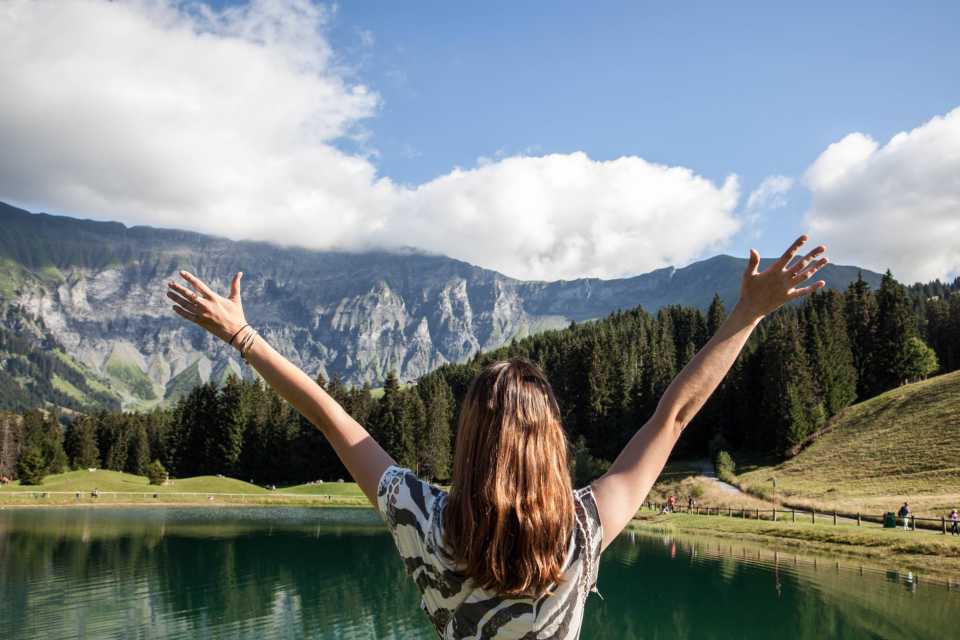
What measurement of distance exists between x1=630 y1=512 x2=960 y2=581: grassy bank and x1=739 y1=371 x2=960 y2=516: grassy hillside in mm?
8493

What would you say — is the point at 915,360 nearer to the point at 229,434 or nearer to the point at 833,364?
the point at 833,364

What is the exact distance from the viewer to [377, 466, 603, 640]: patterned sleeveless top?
106 inches

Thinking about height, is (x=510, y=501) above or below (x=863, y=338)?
below

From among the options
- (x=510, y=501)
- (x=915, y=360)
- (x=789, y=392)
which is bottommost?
(x=510, y=501)

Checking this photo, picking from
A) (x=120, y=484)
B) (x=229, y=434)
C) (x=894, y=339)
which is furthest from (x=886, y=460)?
(x=229, y=434)

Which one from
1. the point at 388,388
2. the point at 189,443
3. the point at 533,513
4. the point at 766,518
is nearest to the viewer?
the point at 533,513

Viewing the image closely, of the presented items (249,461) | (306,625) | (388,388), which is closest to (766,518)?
(306,625)

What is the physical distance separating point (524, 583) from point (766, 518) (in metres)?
59.5

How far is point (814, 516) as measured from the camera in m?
52.3

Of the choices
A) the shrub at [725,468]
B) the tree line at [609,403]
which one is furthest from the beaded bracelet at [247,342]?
the shrub at [725,468]

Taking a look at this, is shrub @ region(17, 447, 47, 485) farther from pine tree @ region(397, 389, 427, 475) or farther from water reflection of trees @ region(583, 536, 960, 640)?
water reflection of trees @ region(583, 536, 960, 640)

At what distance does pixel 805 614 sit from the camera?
28.8 meters

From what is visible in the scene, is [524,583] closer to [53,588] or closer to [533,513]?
[533,513]

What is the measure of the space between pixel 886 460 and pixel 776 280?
252ft
